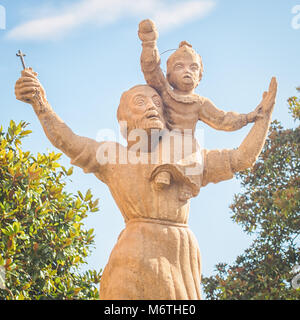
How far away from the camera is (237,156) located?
6.04 m

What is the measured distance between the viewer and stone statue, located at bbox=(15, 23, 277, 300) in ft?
17.9

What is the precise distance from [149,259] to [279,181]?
6.88m

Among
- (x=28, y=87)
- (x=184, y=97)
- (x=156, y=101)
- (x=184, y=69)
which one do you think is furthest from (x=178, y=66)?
(x=28, y=87)

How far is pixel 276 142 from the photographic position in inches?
477

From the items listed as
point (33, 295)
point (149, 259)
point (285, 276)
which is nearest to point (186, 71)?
point (149, 259)

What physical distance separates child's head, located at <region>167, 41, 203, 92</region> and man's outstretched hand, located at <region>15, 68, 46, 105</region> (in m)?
1.42

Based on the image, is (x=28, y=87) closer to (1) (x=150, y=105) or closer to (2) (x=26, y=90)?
(2) (x=26, y=90)

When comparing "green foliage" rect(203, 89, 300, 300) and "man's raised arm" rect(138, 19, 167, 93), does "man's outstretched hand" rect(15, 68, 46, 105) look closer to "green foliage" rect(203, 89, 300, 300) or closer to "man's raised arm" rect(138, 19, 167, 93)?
"man's raised arm" rect(138, 19, 167, 93)

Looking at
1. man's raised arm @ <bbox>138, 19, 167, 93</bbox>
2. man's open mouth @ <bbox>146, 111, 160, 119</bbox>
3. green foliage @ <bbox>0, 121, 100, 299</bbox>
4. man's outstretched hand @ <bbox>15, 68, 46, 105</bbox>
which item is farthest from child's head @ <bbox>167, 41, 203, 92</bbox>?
green foliage @ <bbox>0, 121, 100, 299</bbox>

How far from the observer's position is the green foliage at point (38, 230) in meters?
8.51

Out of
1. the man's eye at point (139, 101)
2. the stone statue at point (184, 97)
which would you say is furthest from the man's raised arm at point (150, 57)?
the man's eye at point (139, 101)

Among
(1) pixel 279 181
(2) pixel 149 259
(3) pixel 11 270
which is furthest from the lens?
(1) pixel 279 181
